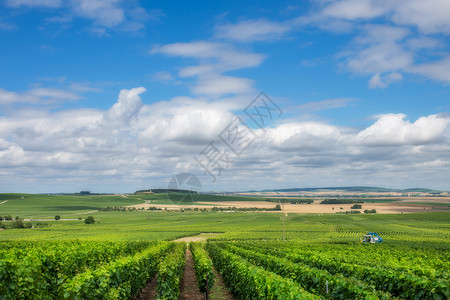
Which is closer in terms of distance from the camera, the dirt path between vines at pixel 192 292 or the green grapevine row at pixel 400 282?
the green grapevine row at pixel 400 282

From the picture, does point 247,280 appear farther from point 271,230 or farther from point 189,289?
point 271,230

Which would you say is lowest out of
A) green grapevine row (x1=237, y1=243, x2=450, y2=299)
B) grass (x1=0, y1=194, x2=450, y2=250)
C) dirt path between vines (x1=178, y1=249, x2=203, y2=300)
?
grass (x1=0, y1=194, x2=450, y2=250)

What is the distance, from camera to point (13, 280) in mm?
9977

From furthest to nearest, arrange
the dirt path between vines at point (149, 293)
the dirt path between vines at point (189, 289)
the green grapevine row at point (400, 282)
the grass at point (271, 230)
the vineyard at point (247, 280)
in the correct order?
the grass at point (271, 230)
the dirt path between vines at point (189, 289)
the dirt path between vines at point (149, 293)
the green grapevine row at point (400, 282)
the vineyard at point (247, 280)

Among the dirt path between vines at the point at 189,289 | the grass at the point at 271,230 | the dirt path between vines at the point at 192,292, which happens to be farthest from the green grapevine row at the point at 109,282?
the grass at the point at 271,230

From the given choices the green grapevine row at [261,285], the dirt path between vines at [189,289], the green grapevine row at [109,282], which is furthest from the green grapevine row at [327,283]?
the green grapevine row at [109,282]

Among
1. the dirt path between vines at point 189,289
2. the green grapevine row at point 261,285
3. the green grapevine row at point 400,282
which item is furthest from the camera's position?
the dirt path between vines at point 189,289

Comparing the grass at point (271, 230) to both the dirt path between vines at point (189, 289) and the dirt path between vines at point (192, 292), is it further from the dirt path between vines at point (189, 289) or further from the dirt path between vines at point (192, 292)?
the dirt path between vines at point (192, 292)

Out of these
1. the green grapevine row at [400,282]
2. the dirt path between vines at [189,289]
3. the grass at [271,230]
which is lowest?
the grass at [271,230]

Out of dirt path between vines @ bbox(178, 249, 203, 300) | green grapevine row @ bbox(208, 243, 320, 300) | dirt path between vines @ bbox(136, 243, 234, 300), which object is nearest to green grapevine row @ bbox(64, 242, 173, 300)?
dirt path between vines @ bbox(136, 243, 234, 300)

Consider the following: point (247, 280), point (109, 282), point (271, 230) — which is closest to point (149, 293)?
point (109, 282)

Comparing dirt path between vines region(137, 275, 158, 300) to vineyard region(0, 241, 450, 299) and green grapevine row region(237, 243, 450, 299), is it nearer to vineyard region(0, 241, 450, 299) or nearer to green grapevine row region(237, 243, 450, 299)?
vineyard region(0, 241, 450, 299)

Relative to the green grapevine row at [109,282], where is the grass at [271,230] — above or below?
below

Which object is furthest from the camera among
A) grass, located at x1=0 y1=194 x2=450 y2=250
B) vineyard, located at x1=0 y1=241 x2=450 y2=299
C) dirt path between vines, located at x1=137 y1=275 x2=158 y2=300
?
grass, located at x1=0 y1=194 x2=450 y2=250
